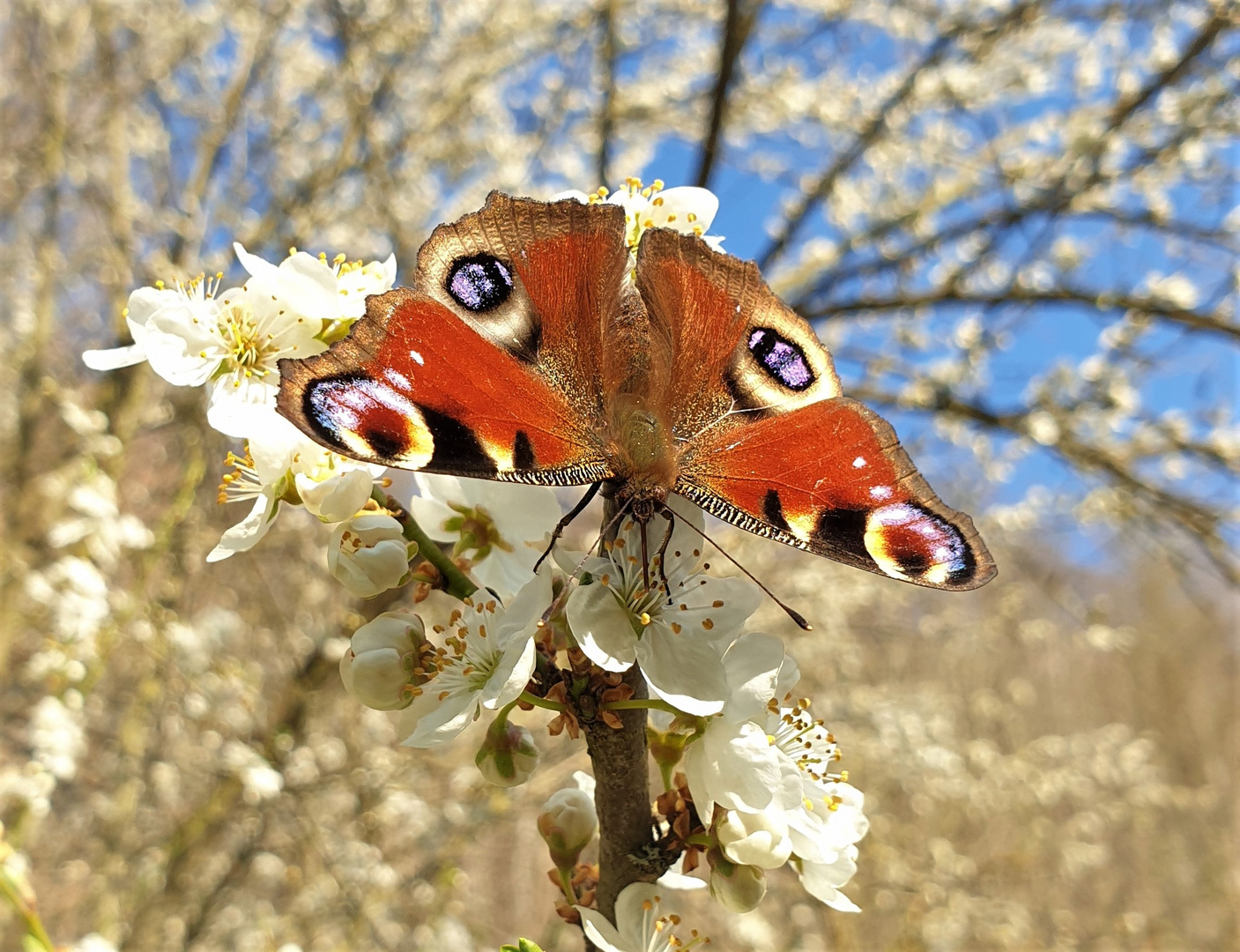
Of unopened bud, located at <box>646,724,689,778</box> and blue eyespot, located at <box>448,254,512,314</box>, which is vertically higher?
blue eyespot, located at <box>448,254,512,314</box>

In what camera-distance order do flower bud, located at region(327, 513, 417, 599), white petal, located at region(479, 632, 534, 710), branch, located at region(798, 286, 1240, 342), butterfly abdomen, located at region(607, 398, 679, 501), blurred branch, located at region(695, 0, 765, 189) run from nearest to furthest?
1. white petal, located at region(479, 632, 534, 710)
2. flower bud, located at region(327, 513, 417, 599)
3. butterfly abdomen, located at region(607, 398, 679, 501)
4. blurred branch, located at region(695, 0, 765, 189)
5. branch, located at region(798, 286, 1240, 342)

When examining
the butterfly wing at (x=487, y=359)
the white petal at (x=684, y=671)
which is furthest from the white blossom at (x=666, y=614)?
the butterfly wing at (x=487, y=359)

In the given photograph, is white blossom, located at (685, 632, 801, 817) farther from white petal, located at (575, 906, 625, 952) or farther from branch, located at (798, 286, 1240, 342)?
branch, located at (798, 286, 1240, 342)

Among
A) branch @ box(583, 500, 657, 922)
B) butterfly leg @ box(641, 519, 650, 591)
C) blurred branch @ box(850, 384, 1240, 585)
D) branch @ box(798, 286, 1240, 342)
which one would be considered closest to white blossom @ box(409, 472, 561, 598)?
butterfly leg @ box(641, 519, 650, 591)

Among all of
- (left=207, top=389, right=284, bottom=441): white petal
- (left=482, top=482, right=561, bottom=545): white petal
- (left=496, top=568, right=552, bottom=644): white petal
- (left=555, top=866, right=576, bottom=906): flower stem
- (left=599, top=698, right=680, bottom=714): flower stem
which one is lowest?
(left=555, top=866, right=576, bottom=906): flower stem

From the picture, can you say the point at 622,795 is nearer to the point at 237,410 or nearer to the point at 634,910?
the point at 634,910

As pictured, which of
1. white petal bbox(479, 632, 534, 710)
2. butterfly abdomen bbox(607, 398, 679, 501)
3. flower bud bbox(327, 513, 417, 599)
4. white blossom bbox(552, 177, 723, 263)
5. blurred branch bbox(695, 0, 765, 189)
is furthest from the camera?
blurred branch bbox(695, 0, 765, 189)

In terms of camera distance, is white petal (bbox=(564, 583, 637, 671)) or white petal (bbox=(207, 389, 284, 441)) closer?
white petal (bbox=(564, 583, 637, 671))
